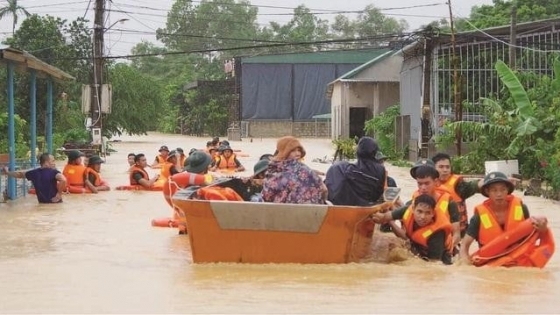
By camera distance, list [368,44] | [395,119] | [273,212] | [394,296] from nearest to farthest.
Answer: [394,296] → [273,212] → [395,119] → [368,44]

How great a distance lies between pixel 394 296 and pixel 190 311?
173cm

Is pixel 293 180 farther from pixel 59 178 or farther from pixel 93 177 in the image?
pixel 93 177

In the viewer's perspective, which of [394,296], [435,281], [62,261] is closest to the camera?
[394,296]

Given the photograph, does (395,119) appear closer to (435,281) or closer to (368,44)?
(435,281)

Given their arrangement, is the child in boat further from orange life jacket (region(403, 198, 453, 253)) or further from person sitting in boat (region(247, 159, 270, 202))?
person sitting in boat (region(247, 159, 270, 202))

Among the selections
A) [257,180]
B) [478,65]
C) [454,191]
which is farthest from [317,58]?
[454,191]

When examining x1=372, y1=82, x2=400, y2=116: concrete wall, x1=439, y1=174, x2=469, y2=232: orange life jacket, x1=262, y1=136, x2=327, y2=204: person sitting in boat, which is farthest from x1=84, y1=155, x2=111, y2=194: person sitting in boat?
x1=372, y1=82, x2=400, y2=116: concrete wall

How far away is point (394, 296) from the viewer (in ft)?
25.0

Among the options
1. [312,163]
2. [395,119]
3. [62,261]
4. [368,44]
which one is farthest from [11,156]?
[368,44]

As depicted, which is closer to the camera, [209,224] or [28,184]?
[209,224]

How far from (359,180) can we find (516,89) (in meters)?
12.2

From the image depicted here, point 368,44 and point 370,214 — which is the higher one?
point 368,44

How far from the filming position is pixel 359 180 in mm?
9852

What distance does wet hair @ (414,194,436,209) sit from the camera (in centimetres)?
907
